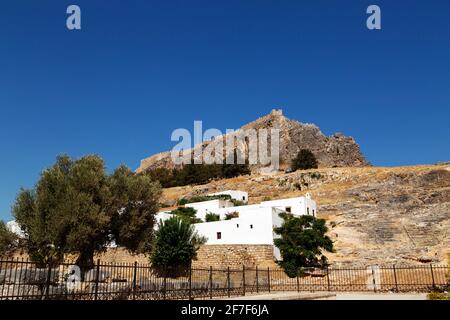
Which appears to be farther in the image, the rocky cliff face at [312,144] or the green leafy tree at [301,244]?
the rocky cliff face at [312,144]

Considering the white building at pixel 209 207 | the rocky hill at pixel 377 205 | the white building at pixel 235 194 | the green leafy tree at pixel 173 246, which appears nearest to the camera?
the green leafy tree at pixel 173 246

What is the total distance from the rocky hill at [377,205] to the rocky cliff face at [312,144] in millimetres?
17052

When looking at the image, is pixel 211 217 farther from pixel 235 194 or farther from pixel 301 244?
pixel 235 194

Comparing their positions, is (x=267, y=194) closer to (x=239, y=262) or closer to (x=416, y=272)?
(x=239, y=262)

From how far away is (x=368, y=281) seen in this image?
2369cm

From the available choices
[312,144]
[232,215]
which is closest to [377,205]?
[232,215]

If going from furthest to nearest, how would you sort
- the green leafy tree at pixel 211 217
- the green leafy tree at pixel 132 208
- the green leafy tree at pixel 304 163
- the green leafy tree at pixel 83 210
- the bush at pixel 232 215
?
1. the green leafy tree at pixel 304 163
2. the green leafy tree at pixel 211 217
3. the bush at pixel 232 215
4. the green leafy tree at pixel 132 208
5. the green leafy tree at pixel 83 210

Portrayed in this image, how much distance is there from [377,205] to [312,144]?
4292 centimetres

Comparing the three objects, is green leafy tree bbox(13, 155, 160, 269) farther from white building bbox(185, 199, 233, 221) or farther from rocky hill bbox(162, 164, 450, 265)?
rocky hill bbox(162, 164, 450, 265)

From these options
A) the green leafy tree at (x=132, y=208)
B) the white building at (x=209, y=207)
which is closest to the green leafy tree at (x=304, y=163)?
the white building at (x=209, y=207)

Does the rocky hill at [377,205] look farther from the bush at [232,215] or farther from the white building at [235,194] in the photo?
the bush at [232,215]

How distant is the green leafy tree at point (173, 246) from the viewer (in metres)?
28.3
